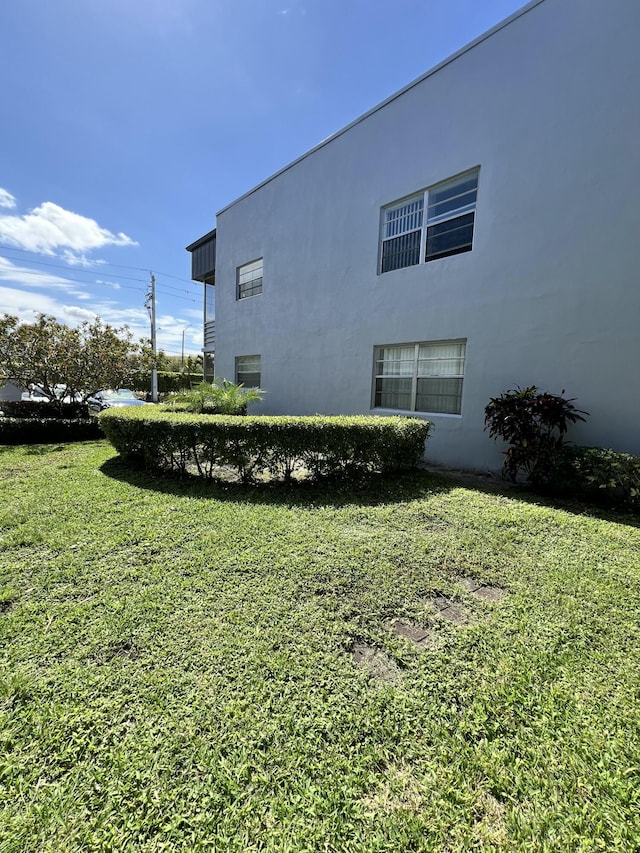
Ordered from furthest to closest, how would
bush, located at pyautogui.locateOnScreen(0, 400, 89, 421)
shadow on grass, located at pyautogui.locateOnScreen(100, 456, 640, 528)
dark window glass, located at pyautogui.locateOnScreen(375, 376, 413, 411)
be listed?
bush, located at pyautogui.locateOnScreen(0, 400, 89, 421) < dark window glass, located at pyautogui.locateOnScreen(375, 376, 413, 411) < shadow on grass, located at pyautogui.locateOnScreen(100, 456, 640, 528)

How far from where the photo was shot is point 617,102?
5.30m

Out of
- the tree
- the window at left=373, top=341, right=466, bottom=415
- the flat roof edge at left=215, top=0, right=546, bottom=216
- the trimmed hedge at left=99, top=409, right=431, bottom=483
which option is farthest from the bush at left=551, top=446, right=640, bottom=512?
the tree

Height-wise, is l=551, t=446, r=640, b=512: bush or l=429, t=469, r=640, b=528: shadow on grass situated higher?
l=551, t=446, r=640, b=512: bush

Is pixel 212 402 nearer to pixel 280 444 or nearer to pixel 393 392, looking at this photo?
pixel 280 444

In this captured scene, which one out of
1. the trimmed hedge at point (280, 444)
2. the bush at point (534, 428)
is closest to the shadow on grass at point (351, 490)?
the trimmed hedge at point (280, 444)

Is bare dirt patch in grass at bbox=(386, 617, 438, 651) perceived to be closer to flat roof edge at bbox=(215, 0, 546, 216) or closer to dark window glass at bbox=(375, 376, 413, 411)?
dark window glass at bbox=(375, 376, 413, 411)

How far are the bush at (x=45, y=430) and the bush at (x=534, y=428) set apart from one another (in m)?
10.8

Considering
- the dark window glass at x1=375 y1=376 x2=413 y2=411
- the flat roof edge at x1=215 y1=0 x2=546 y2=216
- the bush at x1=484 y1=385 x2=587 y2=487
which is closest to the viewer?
the bush at x1=484 y1=385 x2=587 y2=487

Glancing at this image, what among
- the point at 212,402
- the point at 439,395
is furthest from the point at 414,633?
the point at 212,402

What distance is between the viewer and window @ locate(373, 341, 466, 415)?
24.2 feet

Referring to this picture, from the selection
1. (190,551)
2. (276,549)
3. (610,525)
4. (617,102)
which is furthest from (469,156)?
(190,551)

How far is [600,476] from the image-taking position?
508 cm

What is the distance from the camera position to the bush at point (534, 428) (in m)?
5.61

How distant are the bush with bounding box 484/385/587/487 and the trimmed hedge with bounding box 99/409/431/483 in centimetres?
137
